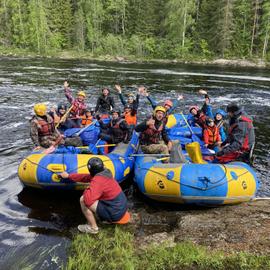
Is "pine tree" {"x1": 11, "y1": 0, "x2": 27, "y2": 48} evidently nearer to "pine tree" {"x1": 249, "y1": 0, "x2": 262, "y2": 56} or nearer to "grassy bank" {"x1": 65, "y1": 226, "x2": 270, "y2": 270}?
"pine tree" {"x1": 249, "y1": 0, "x2": 262, "y2": 56}

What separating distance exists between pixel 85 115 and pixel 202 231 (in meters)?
6.68

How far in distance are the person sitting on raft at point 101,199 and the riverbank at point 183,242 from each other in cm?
18

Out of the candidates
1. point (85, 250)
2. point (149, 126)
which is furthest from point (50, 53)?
point (85, 250)

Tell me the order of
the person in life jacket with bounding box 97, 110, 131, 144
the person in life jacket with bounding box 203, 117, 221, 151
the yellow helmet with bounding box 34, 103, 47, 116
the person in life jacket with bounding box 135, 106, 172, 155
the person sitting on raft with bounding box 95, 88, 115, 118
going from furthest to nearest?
the person sitting on raft with bounding box 95, 88, 115, 118 → the person in life jacket with bounding box 203, 117, 221, 151 → the person in life jacket with bounding box 97, 110, 131, 144 → the yellow helmet with bounding box 34, 103, 47, 116 → the person in life jacket with bounding box 135, 106, 172, 155

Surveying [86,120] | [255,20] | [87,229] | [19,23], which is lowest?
[87,229]

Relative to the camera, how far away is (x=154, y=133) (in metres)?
7.15

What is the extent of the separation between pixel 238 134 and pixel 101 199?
123 inches

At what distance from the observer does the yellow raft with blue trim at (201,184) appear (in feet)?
18.4

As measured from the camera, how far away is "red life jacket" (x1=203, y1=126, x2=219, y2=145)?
8759 millimetres

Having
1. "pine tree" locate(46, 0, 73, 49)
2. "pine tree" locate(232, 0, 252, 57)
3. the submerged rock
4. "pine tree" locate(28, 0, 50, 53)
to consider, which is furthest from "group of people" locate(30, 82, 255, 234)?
"pine tree" locate(46, 0, 73, 49)

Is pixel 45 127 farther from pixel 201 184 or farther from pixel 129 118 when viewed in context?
pixel 201 184

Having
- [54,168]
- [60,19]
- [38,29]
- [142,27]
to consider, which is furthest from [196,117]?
[60,19]

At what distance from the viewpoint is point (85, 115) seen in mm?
10680

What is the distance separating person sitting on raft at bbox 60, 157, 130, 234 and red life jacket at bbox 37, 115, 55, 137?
9.51ft
